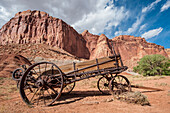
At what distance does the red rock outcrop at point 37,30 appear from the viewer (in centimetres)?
4894

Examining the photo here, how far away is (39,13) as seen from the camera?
57938 millimetres

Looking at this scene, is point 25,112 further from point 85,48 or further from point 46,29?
point 85,48

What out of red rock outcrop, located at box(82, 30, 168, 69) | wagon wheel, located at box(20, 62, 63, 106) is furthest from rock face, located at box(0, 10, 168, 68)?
wagon wheel, located at box(20, 62, 63, 106)

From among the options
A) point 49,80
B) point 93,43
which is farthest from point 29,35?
point 49,80

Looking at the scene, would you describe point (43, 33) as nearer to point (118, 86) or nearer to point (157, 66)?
point (157, 66)

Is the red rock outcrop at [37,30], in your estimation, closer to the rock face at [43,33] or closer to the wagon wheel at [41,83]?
the rock face at [43,33]

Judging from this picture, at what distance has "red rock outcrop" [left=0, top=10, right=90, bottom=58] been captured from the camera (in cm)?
4894

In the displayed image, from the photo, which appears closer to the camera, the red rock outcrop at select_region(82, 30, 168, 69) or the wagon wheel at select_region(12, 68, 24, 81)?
the wagon wheel at select_region(12, 68, 24, 81)

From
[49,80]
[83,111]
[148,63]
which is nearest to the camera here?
[83,111]

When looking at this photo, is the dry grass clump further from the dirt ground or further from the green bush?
the green bush

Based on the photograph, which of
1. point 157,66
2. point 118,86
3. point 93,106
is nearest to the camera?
point 93,106

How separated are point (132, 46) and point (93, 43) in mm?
35610

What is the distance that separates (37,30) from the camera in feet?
174

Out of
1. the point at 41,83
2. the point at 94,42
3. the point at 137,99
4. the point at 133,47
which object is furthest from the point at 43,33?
the point at 133,47
